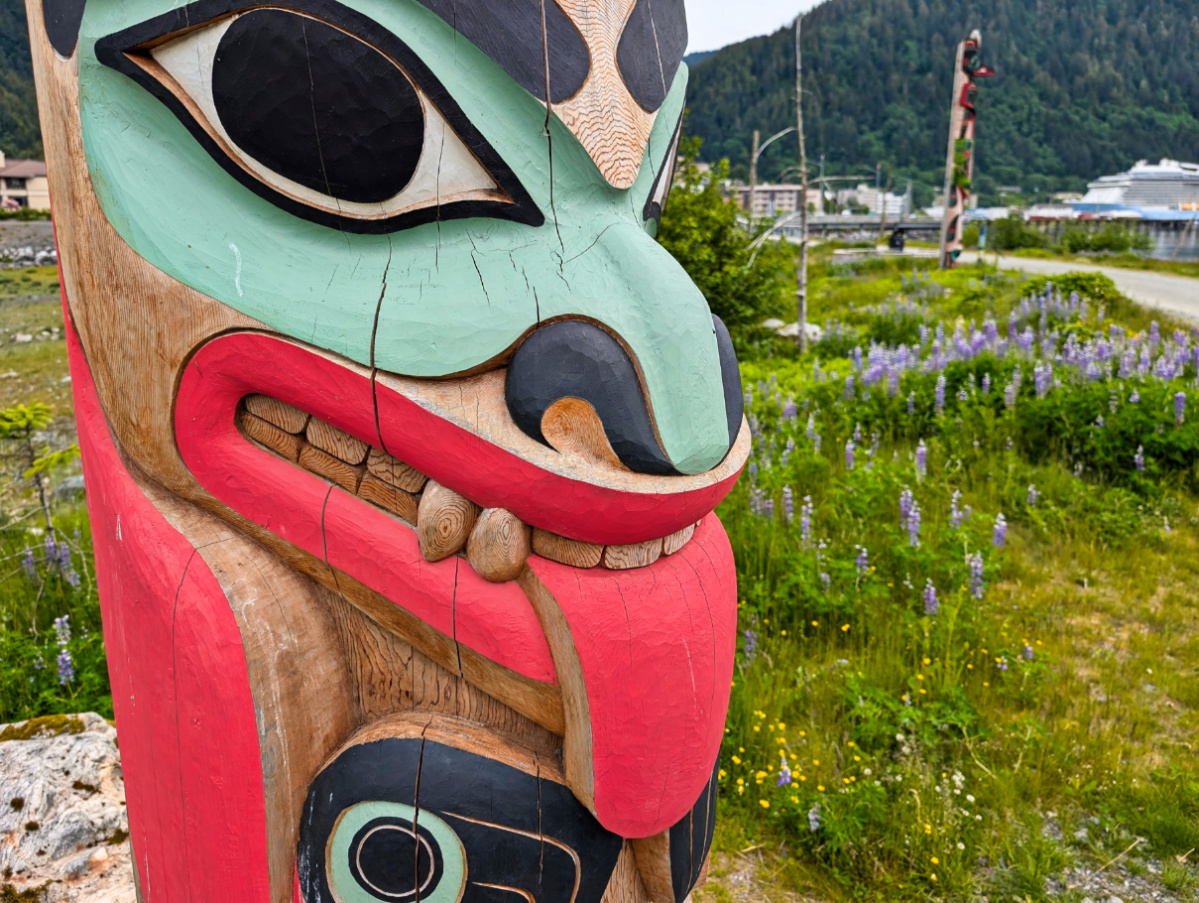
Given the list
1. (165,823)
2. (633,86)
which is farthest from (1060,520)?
(165,823)

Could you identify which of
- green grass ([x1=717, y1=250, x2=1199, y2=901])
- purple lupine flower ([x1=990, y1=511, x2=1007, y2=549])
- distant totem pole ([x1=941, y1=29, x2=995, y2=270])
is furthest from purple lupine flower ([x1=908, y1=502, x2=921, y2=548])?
distant totem pole ([x1=941, y1=29, x2=995, y2=270])

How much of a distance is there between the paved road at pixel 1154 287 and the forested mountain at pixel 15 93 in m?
11.1

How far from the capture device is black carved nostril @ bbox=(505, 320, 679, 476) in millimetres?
1060

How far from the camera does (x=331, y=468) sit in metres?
1.21

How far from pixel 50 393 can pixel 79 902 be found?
369 cm

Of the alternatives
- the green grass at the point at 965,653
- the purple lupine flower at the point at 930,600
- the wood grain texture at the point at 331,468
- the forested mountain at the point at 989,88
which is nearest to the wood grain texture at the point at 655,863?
the wood grain texture at the point at 331,468

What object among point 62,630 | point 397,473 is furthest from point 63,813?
point 397,473

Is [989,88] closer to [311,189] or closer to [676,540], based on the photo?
[676,540]

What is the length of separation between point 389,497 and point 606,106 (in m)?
0.65

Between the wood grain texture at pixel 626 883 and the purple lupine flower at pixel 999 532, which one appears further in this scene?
the purple lupine flower at pixel 999 532

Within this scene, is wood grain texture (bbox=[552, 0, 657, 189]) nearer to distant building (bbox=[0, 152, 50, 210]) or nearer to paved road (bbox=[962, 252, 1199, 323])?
distant building (bbox=[0, 152, 50, 210])

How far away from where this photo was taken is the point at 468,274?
1.07 m

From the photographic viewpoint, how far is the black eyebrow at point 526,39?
3.25 feet

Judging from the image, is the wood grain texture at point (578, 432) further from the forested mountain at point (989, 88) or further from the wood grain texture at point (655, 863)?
the forested mountain at point (989, 88)
